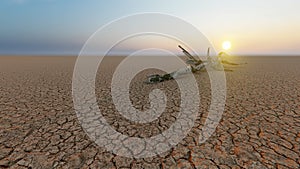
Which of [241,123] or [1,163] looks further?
[241,123]

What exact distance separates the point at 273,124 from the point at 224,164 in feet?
6.59

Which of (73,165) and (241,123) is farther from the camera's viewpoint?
(241,123)

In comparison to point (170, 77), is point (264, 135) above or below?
below

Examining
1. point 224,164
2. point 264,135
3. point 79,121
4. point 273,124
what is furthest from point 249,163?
point 79,121

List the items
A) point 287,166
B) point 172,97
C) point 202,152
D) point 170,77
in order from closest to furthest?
point 287,166 → point 202,152 → point 172,97 → point 170,77

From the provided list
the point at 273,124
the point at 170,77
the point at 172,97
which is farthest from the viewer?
the point at 170,77

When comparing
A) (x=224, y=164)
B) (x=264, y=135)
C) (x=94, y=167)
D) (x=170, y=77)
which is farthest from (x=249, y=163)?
(x=170, y=77)

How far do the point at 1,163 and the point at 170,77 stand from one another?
722 centimetres

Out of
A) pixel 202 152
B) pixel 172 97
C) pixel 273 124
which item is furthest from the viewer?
pixel 172 97

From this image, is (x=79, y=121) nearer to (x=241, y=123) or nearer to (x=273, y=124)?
(x=241, y=123)

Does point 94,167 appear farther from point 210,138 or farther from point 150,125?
point 210,138

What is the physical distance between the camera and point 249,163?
2361mm

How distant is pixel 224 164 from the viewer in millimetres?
2355

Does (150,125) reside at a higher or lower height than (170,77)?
lower
